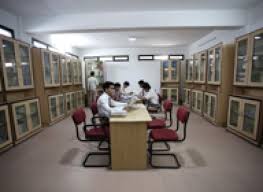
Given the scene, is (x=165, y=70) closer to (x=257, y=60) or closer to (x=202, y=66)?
(x=202, y=66)

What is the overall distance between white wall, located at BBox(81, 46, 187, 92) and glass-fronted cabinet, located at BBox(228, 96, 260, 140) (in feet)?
14.1

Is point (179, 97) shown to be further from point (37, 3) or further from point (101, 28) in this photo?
point (37, 3)

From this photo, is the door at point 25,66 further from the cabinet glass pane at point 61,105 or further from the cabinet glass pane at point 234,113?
the cabinet glass pane at point 234,113

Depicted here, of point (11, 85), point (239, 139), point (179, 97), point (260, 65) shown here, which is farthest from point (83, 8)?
point (179, 97)

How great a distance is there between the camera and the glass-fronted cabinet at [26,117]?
9.80 ft

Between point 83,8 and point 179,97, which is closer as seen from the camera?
point 83,8

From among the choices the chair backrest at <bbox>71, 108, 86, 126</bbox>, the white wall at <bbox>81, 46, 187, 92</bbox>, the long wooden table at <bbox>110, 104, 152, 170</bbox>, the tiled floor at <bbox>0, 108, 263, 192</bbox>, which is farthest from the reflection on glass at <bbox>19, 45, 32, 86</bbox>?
the white wall at <bbox>81, 46, 187, 92</bbox>

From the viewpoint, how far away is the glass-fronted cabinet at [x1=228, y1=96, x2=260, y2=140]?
9.13ft

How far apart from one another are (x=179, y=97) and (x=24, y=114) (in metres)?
6.07

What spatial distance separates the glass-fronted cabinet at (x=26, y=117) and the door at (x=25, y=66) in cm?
42

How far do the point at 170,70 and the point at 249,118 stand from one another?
419 centimetres

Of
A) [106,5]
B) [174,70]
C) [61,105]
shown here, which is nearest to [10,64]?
[61,105]

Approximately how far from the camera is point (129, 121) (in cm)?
199

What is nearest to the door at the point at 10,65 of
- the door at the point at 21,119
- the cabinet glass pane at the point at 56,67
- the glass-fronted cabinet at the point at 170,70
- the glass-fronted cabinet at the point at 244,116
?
the door at the point at 21,119
